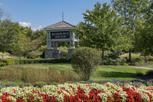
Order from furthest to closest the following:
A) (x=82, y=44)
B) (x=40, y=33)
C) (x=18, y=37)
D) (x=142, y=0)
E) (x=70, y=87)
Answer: (x=40, y=33) → (x=18, y=37) → (x=142, y=0) → (x=82, y=44) → (x=70, y=87)

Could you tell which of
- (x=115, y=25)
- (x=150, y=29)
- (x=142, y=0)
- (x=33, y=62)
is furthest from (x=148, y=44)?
(x=142, y=0)

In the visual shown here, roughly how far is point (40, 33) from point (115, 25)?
3654 centimetres

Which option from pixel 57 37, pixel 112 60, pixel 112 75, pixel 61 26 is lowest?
pixel 112 75

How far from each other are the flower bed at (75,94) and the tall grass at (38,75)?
26.9ft

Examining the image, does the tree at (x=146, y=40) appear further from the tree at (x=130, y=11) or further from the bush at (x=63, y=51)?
the bush at (x=63, y=51)

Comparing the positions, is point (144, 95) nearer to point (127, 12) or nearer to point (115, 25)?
point (115, 25)

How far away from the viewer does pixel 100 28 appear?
1858 inches

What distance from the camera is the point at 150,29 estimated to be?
1265 inches

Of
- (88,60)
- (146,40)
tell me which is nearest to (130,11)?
(146,40)

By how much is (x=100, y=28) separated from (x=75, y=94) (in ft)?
122

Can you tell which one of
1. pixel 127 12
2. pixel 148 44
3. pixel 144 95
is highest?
pixel 127 12

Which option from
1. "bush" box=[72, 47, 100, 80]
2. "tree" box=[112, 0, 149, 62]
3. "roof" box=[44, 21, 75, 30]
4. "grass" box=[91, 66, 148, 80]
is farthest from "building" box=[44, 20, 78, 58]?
"bush" box=[72, 47, 100, 80]

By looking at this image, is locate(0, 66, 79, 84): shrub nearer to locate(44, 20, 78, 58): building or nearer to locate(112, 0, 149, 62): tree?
locate(112, 0, 149, 62): tree

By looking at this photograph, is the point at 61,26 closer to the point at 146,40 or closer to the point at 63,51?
the point at 63,51
